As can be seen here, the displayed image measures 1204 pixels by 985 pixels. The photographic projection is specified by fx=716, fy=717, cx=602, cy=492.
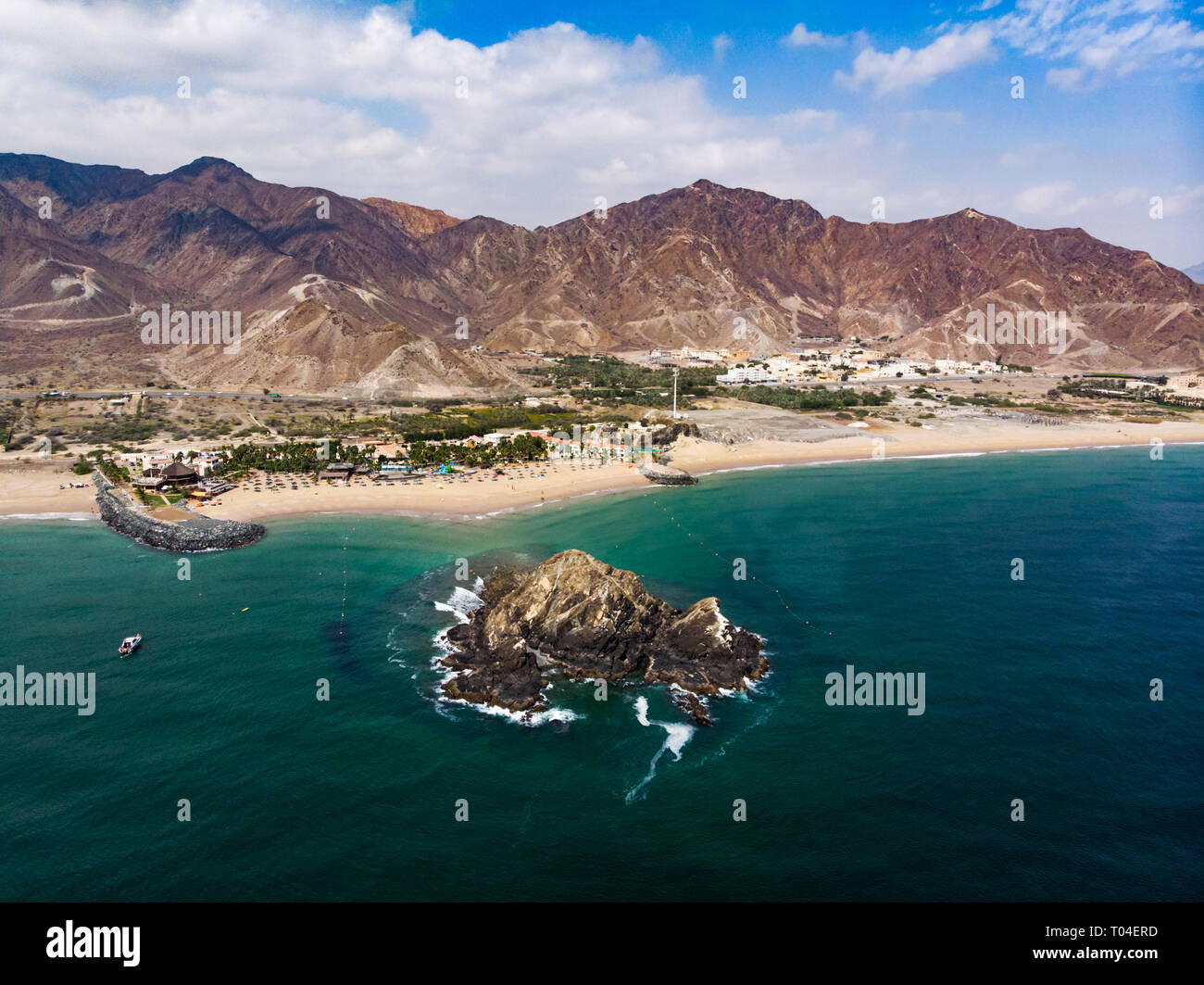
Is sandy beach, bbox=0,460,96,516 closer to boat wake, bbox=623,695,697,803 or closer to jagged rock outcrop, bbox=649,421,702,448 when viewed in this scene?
boat wake, bbox=623,695,697,803

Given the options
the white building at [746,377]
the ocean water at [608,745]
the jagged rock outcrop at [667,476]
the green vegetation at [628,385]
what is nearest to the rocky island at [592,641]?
the ocean water at [608,745]

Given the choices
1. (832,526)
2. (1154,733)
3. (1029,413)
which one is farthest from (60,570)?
(1029,413)

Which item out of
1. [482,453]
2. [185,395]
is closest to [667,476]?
[482,453]

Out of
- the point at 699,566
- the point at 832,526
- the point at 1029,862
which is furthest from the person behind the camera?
the point at 832,526

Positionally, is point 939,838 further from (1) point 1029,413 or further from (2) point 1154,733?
(1) point 1029,413

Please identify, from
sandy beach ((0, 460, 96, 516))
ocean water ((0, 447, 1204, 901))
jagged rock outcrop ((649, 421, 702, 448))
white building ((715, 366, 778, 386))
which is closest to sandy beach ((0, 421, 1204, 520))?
sandy beach ((0, 460, 96, 516))
